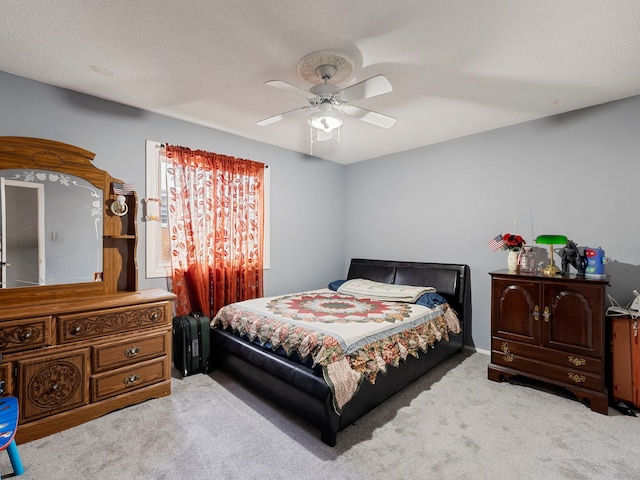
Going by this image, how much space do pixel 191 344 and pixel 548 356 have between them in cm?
329

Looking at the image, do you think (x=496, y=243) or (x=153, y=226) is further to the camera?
(x=496, y=243)

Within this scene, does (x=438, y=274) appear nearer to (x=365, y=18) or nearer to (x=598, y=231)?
(x=598, y=231)

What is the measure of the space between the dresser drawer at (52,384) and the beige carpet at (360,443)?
189mm

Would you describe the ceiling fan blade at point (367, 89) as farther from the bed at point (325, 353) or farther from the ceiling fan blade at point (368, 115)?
the bed at point (325, 353)

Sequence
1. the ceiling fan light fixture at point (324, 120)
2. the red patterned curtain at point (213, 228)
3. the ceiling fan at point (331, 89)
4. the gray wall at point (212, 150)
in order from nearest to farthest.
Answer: the ceiling fan at point (331, 89)
the ceiling fan light fixture at point (324, 120)
the gray wall at point (212, 150)
the red patterned curtain at point (213, 228)

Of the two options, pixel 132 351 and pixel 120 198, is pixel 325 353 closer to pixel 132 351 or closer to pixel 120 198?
pixel 132 351

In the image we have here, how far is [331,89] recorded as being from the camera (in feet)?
7.47

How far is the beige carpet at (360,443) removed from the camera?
72.1 inches

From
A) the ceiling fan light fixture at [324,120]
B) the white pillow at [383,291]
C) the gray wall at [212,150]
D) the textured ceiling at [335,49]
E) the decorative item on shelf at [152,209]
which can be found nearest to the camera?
the textured ceiling at [335,49]

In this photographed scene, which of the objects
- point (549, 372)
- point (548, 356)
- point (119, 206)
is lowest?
point (549, 372)

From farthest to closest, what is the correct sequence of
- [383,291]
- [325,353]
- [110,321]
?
[383,291] < [110,321] < [325,353]

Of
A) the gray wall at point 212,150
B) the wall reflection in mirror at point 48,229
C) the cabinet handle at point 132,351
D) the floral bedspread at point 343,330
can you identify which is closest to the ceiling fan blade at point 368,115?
the floral bedspread at point 343,330

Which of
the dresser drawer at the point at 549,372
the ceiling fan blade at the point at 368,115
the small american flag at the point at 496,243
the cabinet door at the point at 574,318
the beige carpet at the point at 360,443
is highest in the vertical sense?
the ceiling fan blade at the point at 368,115

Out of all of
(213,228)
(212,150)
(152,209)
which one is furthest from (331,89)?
(152,209)
